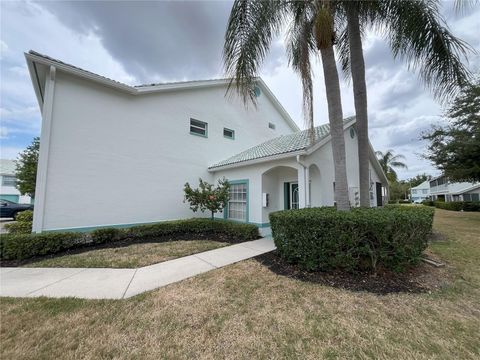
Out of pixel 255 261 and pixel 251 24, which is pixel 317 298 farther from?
pixel 251 24

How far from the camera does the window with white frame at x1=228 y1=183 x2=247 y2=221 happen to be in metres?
10.2

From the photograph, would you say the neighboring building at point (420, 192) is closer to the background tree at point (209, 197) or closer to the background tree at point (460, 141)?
the background tree at point (460, 141)

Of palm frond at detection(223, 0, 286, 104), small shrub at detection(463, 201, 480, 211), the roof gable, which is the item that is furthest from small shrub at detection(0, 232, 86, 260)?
small shrub at detection(463, 201, 480, 211)

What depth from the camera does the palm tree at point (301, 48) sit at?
520 cm

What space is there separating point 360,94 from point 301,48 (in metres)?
2.50

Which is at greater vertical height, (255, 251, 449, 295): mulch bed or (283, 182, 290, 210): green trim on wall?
(283, 182, 290, 210): green trim on wall

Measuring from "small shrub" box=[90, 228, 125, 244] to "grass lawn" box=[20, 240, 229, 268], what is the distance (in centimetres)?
75

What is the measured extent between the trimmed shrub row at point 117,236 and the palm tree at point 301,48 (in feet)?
15.0

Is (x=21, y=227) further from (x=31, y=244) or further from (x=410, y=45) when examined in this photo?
(x=410, y=45)

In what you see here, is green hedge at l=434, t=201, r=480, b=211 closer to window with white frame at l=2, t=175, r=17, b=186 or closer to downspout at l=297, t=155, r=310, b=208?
downspout at l=297, t=155, r=310, b=208

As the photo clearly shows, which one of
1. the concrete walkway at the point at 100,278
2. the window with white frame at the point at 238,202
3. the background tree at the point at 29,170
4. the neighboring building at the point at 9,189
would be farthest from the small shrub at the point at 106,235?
the neighboring building at the point at 9,189

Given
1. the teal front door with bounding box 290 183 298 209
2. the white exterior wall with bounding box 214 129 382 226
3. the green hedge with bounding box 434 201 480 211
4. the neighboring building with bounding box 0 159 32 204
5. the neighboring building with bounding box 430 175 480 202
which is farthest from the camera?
the neighboring building with bounding box 430 175 480 202

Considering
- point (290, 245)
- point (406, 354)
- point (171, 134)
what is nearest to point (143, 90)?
point (171, 134)

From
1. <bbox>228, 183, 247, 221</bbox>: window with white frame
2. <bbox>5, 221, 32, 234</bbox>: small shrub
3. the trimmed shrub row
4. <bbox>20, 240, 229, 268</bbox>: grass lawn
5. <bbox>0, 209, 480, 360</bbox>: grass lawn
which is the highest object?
<bbox>228, 183, 247, 221</bbox>: window with white frame
